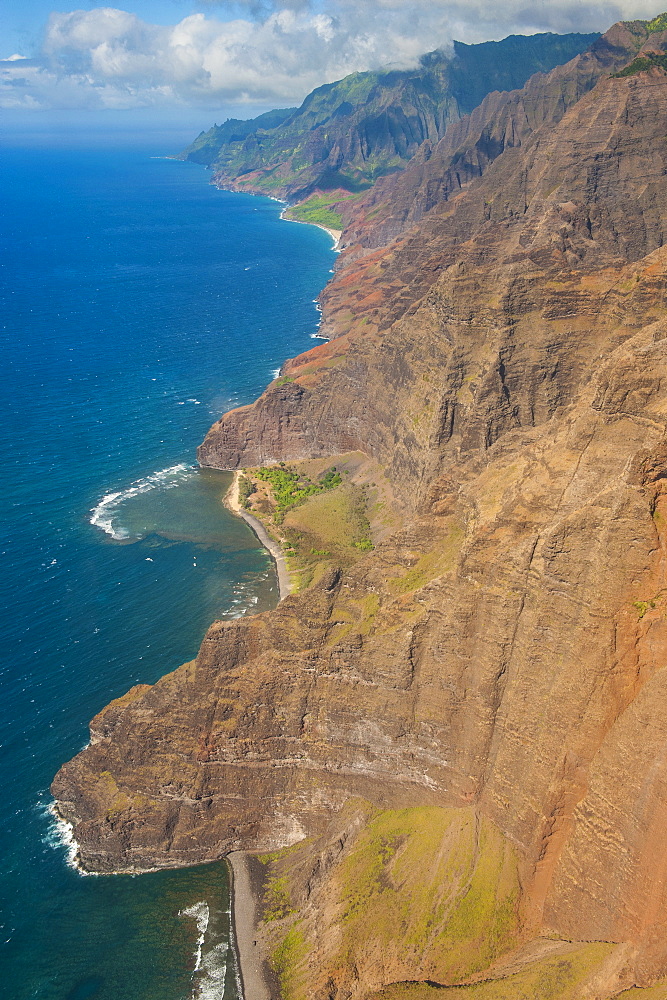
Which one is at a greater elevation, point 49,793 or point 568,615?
point 568,615

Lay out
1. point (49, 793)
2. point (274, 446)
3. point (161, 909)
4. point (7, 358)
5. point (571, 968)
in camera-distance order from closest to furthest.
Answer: point (571, 968)
point (161, 909)
point (49, 793)
point (274, 446)
point (7, 358)

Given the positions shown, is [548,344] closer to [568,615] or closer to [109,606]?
[568,615]

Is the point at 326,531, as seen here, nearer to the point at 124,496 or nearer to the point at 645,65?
the point at 124,496

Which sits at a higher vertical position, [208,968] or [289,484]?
[289,484]

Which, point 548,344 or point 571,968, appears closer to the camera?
point 571,968

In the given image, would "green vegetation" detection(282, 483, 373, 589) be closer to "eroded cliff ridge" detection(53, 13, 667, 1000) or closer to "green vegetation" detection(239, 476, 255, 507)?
"green vegetation" detection(239, 476, 255, 507)

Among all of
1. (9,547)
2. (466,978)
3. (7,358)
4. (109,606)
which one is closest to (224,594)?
(109,606)

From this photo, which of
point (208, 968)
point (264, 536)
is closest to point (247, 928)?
point (208, 968)
